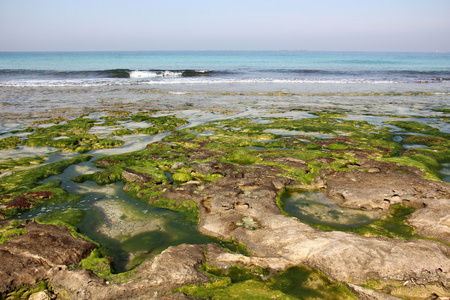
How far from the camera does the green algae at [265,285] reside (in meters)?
3.67

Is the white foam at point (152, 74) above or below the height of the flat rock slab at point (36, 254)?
above

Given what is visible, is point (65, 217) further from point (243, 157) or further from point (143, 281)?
point (243, 157)

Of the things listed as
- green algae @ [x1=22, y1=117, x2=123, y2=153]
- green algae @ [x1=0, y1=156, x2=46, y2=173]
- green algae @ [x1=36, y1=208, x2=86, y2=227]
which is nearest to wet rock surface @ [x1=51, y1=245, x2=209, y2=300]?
green algae @ [x1=36, y1=208, x2=86, y2=227]

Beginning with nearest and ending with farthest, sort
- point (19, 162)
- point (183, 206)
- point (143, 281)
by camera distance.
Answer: point (143, 281)
point (183, 206)
point (19, 162)

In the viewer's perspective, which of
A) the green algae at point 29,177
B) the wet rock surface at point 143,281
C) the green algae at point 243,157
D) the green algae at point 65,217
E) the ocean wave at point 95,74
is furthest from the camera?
the ocean wave at point 95,74

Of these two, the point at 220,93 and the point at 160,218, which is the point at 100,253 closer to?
the point at 160,218

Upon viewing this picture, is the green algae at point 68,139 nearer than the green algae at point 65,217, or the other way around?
the green algae at point 65,217

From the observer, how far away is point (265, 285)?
12.7 ft

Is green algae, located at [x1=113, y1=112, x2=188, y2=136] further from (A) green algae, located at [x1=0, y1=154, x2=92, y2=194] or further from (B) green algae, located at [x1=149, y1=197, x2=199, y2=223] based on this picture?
(B) green algae, located at [x1=149, y1=197, x2=199, y2=223]

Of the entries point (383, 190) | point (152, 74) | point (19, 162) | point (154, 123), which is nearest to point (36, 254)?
point (19, 162)

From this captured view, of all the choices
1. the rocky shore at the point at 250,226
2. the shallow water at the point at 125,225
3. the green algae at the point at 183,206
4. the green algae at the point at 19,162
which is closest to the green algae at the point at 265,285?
the rocky shore at the point at 250,226

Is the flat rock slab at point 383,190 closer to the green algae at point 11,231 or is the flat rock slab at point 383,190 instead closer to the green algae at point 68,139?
the green algae at point 11,231

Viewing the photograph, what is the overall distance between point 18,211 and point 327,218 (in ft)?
19.3

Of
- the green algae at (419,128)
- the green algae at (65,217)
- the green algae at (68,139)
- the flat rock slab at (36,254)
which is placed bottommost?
the green algae at (65,217)
